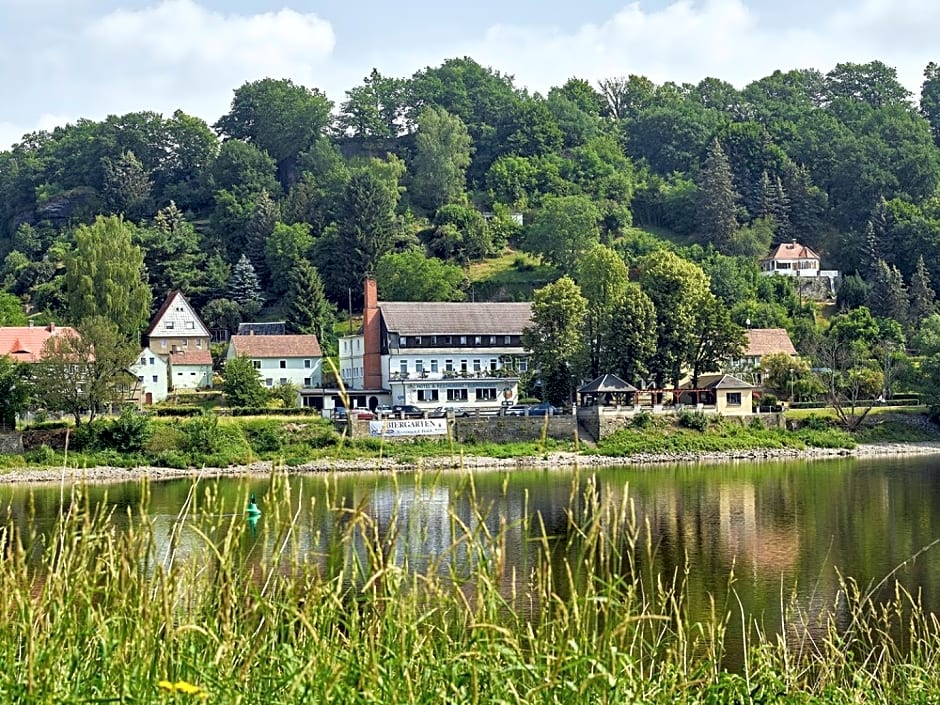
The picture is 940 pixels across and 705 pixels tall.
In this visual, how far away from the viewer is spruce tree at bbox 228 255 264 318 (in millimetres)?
81812

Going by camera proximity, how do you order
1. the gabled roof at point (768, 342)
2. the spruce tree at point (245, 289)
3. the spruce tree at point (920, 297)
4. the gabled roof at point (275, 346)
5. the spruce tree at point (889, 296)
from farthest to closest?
the spruce tree at point (245, 289) < the spruce tree at point (889, 296) < the spruce tree at point (920, 297) < the gabled roof at point (768, 342) < the gabled roof at point (275, 346)

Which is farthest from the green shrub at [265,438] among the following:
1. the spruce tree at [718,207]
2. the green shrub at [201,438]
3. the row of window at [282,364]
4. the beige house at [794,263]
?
the spruce tree at [718,207]

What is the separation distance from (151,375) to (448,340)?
15328 mm

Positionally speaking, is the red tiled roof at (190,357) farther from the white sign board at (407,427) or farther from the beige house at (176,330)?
the white sign board at (407,427)

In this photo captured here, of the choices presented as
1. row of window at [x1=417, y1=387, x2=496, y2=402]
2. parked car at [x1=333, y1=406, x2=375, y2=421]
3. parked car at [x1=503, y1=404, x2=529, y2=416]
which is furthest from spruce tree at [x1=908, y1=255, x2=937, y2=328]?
parked car at [x1=333, y1=406, x2=375, y2=421]

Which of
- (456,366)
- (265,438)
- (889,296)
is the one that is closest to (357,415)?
(265,438)

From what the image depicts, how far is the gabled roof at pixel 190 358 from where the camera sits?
67812 millimetres

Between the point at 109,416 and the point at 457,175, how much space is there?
178ft

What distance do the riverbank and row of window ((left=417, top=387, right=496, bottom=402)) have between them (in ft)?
38.5

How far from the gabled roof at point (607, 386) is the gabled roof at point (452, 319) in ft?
33.8

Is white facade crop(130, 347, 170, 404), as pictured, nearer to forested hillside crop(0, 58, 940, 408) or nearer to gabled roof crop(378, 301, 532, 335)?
forested hillside crop(0, 58, 940, 408)

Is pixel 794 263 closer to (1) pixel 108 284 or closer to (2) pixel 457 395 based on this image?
(2) pixel 457 395

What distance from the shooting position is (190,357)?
68.6 m

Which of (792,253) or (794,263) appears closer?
(794,263)
